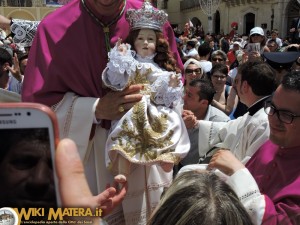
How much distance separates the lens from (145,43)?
2.38 m

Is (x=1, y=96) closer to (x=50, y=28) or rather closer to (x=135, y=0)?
(x=50, y=28)

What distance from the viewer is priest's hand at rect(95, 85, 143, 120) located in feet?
7.31

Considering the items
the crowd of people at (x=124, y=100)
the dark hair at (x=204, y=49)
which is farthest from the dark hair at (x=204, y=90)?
the dark hair at (x=204, y=49)

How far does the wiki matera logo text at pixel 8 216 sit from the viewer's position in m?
0.77

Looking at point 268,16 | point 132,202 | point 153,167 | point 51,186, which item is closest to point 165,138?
point 153,167

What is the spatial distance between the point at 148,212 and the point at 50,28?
122 cm

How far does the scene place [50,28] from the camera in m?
2.39

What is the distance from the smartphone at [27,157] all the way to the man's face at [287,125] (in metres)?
1.29

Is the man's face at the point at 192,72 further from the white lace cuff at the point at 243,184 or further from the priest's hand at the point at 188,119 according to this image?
the white lace cuff at the point at 243,184

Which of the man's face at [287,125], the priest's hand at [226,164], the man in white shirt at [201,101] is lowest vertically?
the man in white shirt at [201,101]

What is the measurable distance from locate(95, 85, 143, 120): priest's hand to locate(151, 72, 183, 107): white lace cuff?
0.10 meters

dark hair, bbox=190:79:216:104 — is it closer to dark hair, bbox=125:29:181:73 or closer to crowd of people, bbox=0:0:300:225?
crowd of people, bbox=0:0:300:225

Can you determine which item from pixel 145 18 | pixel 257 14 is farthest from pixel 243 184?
pixel 257 14

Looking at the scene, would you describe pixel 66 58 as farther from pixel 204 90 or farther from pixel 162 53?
pixel 204 90
